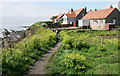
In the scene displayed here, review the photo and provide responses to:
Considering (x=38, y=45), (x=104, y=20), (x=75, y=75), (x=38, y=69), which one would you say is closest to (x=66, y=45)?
(x=38, y=45)

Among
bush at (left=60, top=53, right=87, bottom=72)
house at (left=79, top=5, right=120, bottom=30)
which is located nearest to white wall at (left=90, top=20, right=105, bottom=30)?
house at (left=79, top=5, right=120, bottom=30)

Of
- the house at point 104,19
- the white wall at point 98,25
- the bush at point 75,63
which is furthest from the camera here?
the house at point 104,19

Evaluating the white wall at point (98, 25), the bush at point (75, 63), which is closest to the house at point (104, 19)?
the white wall at point (98, 25)

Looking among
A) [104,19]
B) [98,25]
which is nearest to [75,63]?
[104,19]

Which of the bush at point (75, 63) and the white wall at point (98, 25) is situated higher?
the white wall at point (98, 25)

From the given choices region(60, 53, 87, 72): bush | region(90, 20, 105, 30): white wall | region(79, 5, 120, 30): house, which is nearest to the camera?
region(60, 53, 87, 72): bush

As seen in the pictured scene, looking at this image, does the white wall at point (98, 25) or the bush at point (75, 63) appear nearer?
the bush at point (75, 63)

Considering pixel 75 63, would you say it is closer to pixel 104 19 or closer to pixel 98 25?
pixel 104 19

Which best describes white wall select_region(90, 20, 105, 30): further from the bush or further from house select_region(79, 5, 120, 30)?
the bush

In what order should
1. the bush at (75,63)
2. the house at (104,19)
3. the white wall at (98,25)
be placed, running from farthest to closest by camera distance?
1. the house at (104,19)
2. the white wall at (98,25)
3. the bush at (75,63)

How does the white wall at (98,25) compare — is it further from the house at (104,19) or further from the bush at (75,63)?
the bush at (75,63)

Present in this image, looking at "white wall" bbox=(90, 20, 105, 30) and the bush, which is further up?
"white wall" bbox=(90, 20, 105, 30)

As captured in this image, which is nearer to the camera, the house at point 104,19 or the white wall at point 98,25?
the white wall at point 98,25

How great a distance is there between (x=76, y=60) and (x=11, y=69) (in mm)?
3444
